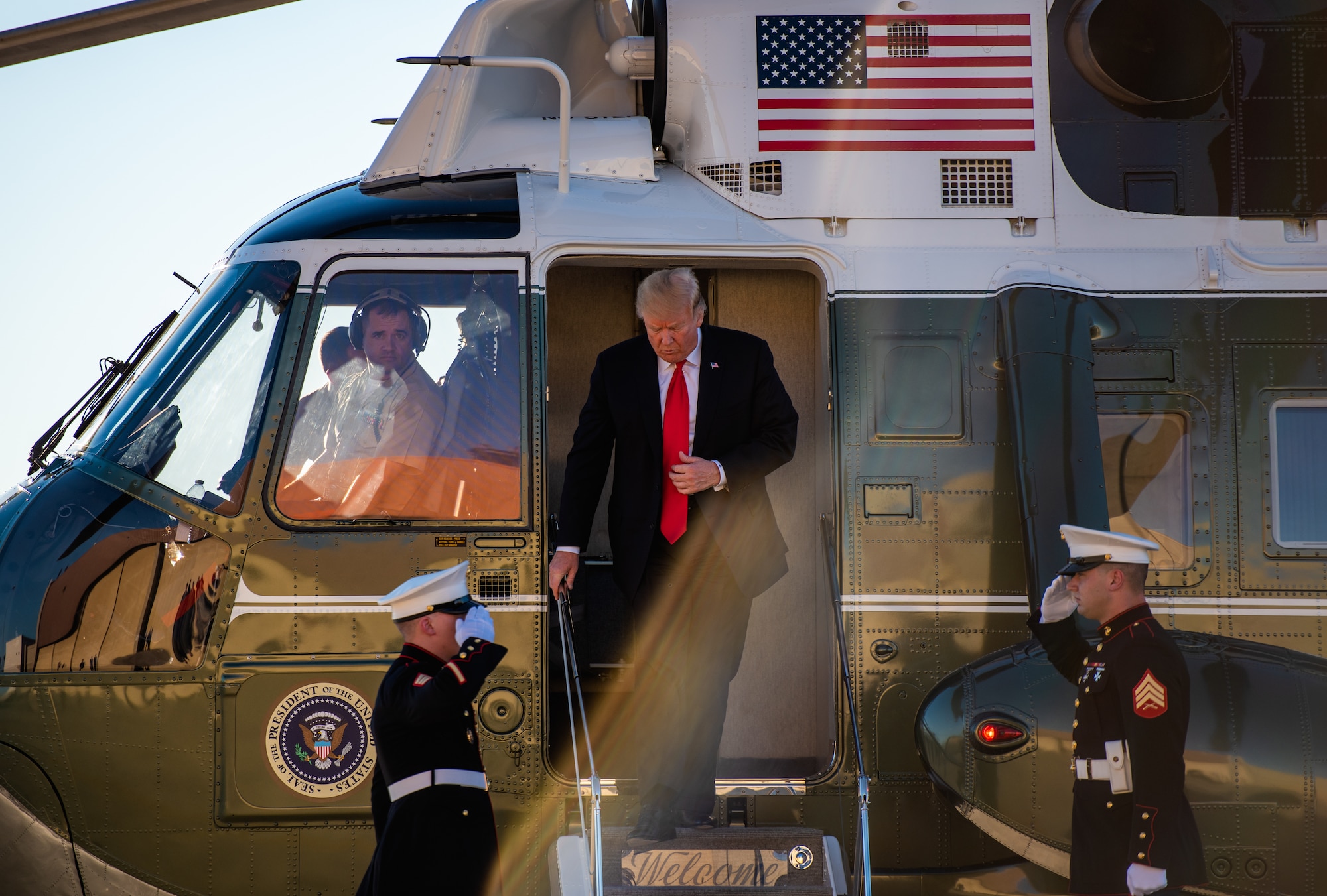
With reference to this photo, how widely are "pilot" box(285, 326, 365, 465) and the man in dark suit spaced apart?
94 centimetres

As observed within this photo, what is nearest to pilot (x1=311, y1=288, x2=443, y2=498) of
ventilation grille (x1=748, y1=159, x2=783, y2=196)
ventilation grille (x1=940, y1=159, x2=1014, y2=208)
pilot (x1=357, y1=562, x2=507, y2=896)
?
pilot (x1=357, y1=562, x2=507, y2=896)

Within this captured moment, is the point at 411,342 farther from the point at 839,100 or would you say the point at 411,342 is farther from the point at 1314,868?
the point at 1314,868

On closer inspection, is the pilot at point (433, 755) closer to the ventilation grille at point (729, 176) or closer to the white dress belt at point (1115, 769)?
the white dress belt at point (1115, 769)

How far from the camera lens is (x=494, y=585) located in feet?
15.4

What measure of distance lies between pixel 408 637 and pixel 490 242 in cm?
173

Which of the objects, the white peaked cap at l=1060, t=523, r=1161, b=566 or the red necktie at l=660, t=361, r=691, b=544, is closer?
the white peaked cap at l=1060, t=523, r=1161, b=566

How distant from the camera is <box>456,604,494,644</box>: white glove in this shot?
152 inches

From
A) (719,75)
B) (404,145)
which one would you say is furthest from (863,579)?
(404,145)

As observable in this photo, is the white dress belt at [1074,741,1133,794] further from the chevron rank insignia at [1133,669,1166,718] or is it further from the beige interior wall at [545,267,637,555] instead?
the beige interior wall at [545,267,637,555]

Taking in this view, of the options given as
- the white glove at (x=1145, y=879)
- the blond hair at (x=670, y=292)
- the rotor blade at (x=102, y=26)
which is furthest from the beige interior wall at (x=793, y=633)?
the rotor blade at (x=102, y=26)

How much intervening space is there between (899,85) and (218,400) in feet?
10.0

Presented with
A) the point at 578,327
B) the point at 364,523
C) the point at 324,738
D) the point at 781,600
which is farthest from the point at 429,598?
the point at 578,327

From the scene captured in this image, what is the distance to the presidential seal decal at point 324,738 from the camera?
15.0ft

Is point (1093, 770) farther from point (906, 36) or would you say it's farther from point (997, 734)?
point (906, 36)
